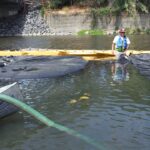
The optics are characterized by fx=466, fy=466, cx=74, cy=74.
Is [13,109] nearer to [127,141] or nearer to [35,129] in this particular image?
[35,129]

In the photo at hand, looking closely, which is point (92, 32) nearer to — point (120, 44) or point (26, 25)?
point (26, 25)

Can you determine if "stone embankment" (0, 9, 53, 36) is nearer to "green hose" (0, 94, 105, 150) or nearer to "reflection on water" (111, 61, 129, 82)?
"reflection on water" (111, 61, 129, 82)

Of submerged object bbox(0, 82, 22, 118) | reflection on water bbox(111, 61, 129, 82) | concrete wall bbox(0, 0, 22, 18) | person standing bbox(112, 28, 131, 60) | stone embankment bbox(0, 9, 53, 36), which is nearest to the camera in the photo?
submerged object bbox(0, 82, 22, 118)

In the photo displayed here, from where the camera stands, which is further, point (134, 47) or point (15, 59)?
point (134, 47)

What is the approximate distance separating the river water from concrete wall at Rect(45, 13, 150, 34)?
28551mm

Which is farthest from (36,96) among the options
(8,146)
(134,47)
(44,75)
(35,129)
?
(134,47)

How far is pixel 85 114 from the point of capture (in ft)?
48.1

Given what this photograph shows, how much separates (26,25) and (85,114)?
39021 mm

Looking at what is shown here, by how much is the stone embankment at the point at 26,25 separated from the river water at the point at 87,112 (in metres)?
30.7

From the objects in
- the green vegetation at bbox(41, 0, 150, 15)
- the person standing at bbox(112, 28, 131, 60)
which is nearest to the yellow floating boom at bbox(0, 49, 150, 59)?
the person standing at bbox(112, 28, 131, 60)

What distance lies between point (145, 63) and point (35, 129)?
9.54 metres

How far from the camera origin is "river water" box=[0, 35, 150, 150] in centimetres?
1225

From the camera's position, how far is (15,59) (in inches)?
915

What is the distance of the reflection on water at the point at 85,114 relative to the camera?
12.3 meters
